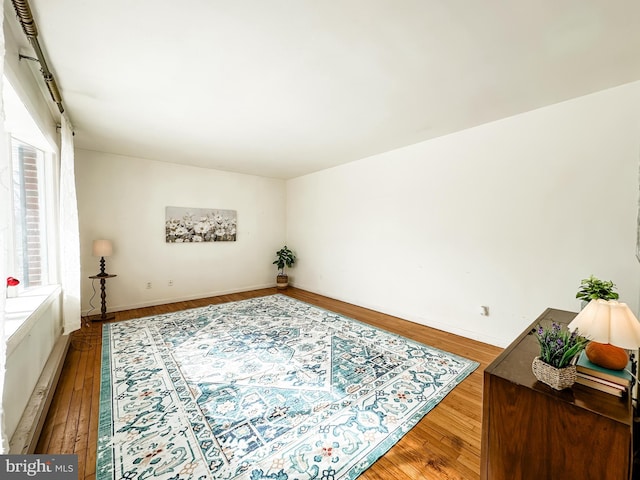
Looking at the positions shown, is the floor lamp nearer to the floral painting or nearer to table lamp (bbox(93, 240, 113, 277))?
table lamp (bbox(93, 240, 113, 277))

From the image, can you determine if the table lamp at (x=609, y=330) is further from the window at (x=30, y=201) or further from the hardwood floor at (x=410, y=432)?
the window at (x=30, y=201)

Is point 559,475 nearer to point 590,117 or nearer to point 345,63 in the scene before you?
→ point 345,63

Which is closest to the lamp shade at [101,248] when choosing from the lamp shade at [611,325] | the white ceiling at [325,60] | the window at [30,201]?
the window at [30,201]

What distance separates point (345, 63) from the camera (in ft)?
Result: 6.58

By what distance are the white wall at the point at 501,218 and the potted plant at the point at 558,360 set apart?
2005 mm

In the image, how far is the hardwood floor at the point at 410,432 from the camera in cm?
150

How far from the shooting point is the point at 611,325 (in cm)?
102

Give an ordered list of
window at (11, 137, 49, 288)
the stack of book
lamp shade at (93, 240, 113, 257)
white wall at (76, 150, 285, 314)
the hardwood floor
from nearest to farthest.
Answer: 1. the stack of book
2. the hardwood floor
3. window at (11, 137, 49, 288)
4. lamp shade at (93, 240, 113, 257)
5. white wall at (76, 150, 285, 314)

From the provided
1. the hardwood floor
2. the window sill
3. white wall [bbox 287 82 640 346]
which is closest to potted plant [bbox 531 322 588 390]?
the hardwood floor

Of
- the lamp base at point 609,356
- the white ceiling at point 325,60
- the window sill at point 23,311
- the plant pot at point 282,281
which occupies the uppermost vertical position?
the white ceiling at point 325,60

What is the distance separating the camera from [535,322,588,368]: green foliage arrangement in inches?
42.6

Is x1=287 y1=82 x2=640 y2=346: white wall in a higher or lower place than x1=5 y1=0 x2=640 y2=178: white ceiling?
lower

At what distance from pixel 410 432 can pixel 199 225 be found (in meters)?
4.83

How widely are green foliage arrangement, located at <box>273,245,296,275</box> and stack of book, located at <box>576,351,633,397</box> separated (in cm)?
533
